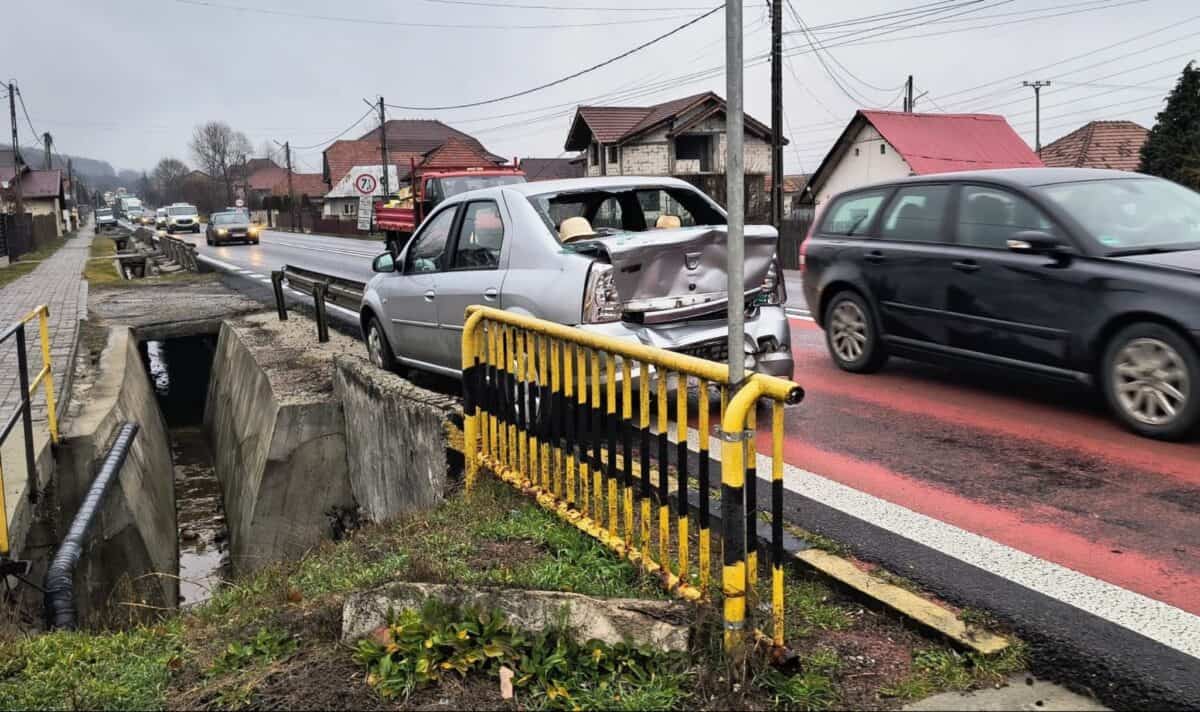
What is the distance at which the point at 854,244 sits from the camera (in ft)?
27.3

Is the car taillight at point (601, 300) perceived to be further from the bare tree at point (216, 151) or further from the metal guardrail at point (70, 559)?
the bare tree at point (216, 151)

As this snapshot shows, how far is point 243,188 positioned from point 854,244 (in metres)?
131

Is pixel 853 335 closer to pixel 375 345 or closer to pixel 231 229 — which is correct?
pixel 375 345

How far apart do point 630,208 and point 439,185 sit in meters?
15.4

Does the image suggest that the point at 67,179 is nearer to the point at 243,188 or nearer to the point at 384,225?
the point at 243,188

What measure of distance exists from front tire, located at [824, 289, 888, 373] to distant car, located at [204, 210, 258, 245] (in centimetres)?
4319

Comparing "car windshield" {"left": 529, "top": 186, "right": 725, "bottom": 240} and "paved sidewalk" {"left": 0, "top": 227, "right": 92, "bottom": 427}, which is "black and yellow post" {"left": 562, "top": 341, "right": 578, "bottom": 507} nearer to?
"car windshield" {"left": 529, "top": 186, "right": 725, "bottom": 240}

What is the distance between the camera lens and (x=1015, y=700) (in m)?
3.03

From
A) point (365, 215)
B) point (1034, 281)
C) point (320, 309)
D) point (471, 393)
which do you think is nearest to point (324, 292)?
point (320, 309)

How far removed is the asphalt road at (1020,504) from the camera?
11.9 ft

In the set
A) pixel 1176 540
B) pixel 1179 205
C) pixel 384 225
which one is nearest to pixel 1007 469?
pixel 1176 540

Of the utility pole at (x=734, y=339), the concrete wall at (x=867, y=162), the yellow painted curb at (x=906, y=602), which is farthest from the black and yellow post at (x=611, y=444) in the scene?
the concrete wall at (x=867, y=162)

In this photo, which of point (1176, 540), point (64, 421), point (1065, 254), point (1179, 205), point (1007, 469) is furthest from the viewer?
point (64, 421)

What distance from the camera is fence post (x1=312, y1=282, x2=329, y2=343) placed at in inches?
498
